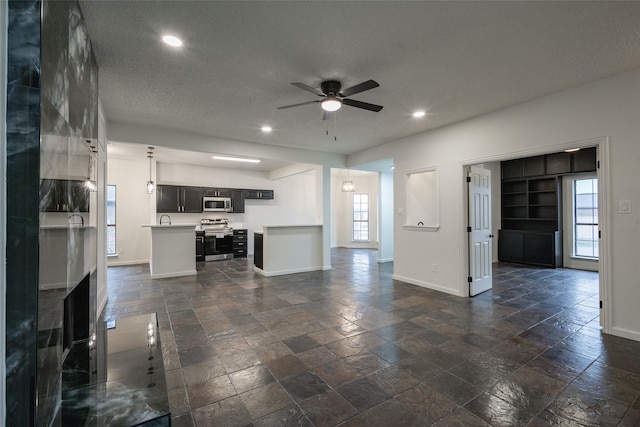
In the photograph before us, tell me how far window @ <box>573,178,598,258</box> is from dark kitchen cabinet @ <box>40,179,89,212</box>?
29.4 feet

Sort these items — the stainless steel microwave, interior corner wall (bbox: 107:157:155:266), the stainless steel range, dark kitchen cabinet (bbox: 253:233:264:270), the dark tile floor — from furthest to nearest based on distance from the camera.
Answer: the stainless steel microwave → the stainless steel range → interior corner wall (bbox: 107:157:155:266) → dark kitchen cabinet (bbox: 253:233:264:270) → the dark tile floor

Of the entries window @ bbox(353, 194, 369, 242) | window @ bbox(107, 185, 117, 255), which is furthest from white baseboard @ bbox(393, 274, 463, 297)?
window @ bbox(107, 185, 117, 255)

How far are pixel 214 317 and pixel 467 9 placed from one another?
154 inches

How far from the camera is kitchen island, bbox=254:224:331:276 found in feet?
19.5

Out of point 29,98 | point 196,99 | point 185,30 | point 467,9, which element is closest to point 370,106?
point 467,9

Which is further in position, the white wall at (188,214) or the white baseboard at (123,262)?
the white wall at (188,214)

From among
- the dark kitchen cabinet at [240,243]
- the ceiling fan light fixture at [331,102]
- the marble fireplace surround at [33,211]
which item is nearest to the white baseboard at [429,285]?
the ceiling fan light fixture at [331,102]

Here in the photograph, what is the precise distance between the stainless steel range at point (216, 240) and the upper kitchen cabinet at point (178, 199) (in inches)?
21.8

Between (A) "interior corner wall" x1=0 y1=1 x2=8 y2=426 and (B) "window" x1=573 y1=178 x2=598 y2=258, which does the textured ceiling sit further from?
(B) "window" x1=573 y1=178 x2=598 y2=258

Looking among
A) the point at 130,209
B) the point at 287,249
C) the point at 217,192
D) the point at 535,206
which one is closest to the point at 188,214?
the point at 217,192

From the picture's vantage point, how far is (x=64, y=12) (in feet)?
5.13

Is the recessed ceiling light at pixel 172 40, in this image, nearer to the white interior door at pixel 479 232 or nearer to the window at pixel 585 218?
the white interior door at pixel 479 232

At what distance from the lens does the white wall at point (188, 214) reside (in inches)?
289

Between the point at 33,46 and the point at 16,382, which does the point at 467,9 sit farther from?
the point at 16,382
